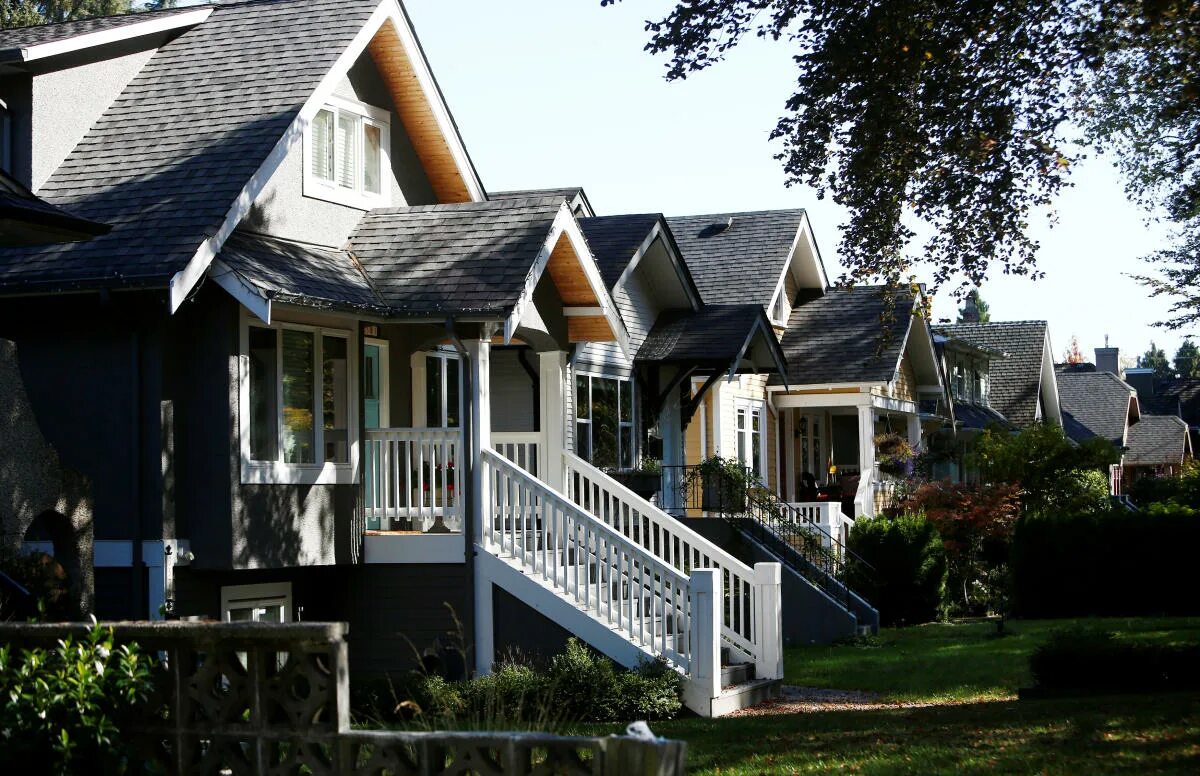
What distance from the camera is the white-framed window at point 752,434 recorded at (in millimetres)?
32062

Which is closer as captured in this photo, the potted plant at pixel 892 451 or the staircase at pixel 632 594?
the staircase at pixel 632 594

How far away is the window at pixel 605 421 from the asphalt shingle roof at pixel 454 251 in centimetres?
632

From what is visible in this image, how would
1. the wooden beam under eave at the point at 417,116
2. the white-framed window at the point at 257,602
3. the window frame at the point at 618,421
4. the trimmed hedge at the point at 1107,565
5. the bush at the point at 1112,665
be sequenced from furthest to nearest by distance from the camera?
the trimmed hedge at the point at 1107,565
the window frame at the point at 618,421
the wooden beam under eave at the point at 417,116
the white-framed window at the point at 257,602
the bush at the point at 1112,665

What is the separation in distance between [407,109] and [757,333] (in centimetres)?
997

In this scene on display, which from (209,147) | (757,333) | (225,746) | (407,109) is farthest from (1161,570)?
(225,746)

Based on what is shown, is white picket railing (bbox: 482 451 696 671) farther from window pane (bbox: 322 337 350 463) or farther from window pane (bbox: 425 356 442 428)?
window pane (bbox: 425 356 442 428)

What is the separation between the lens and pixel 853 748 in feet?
37.8

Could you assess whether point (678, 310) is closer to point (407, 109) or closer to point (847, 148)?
point (407, 109)

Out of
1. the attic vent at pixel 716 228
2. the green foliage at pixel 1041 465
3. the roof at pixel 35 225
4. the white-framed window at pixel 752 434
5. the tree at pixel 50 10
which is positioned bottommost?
the green foliage at pixel 1041 465

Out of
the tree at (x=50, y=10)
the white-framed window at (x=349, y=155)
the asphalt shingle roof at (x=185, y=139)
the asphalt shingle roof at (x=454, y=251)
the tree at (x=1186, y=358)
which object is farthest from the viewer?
the tree at (x=1186, y=358)

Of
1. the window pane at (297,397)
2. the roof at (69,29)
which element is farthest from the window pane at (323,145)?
the roof at (69,29)

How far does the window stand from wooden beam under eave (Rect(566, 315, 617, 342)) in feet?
12.9

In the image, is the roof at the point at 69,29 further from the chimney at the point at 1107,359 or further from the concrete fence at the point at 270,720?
the chimney at the point at 1107,359

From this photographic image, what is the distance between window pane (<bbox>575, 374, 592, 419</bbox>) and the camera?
2431cm
